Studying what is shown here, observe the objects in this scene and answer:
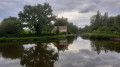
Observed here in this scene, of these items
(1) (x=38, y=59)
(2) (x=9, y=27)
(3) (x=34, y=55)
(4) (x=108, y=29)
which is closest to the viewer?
(1) (x=38, y=59)

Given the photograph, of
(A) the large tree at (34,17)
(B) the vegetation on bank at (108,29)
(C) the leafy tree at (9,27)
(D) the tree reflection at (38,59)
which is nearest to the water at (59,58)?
(D) the tree reflection at (38,59)

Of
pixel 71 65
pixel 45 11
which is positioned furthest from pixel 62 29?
pixel 71 65

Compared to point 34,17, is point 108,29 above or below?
below

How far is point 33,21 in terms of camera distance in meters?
29.5

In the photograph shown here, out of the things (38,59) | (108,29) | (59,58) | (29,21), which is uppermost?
(29,21)

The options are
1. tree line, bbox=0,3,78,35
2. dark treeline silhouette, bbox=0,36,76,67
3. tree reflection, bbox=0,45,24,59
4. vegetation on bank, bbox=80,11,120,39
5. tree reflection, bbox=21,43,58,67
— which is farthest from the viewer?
vegetation on bank, bbox=80,11,120,39

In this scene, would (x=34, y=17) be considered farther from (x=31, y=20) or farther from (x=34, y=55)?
(x=34, y=55)

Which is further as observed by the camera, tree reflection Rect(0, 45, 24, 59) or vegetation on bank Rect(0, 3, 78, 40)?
vegetation on bank Rect(0, 3, 78, 40)

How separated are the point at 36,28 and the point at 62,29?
27.8 metres

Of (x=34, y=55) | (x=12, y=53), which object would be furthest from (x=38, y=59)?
(x=12, y=53)

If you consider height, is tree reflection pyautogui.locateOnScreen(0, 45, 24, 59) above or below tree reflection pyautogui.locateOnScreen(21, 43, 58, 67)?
below

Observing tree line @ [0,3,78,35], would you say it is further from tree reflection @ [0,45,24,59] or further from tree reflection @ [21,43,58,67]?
tree reflection @ [21,43,58,67]

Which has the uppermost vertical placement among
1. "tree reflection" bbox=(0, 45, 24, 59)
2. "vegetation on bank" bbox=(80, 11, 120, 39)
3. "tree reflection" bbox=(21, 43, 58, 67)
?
"vegetation on bank" bbox=(80, 11, 120, 39)

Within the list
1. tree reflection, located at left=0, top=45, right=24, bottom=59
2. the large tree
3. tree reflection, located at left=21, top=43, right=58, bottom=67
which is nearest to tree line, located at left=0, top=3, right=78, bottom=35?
the large tree
